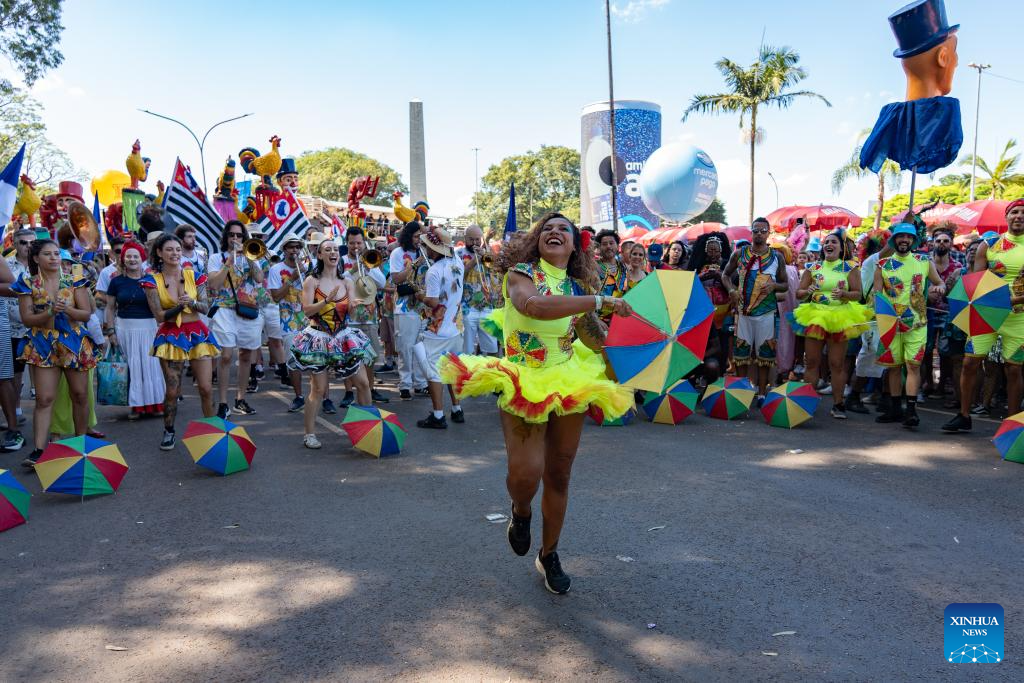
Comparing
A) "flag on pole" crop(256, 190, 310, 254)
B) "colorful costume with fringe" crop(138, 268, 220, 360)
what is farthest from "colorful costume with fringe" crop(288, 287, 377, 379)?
"flag on pole" crop(256, 190, 310, 254)

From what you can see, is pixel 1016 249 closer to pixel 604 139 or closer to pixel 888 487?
pixel 888 487

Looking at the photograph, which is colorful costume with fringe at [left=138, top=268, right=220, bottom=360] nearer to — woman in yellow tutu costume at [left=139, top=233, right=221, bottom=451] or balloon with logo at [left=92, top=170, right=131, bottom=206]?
woman in yellow tutu costume at [left=139, top=233, right=221, bottom=451]

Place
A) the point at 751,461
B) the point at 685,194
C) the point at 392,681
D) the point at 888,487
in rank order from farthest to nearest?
the point at 685,194 < the point at 751,461 < the point at 888,487 < the point at 392,681

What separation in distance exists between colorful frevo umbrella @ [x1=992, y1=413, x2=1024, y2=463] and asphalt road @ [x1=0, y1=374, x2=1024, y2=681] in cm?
12

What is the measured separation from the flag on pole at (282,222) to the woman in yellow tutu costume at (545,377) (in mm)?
8468

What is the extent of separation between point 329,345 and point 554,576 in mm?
3777

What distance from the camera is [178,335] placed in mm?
6789

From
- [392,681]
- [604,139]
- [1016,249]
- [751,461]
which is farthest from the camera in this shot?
[604,139]

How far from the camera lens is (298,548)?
4.39m

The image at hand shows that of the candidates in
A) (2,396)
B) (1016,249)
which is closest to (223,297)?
(2,396)

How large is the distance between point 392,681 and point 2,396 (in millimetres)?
6274

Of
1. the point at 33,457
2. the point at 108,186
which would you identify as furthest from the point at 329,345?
the point at 108,186

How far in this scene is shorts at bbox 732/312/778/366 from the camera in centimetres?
852

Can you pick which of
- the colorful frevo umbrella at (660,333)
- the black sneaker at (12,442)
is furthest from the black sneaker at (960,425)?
the black sneaker at (12,442)
